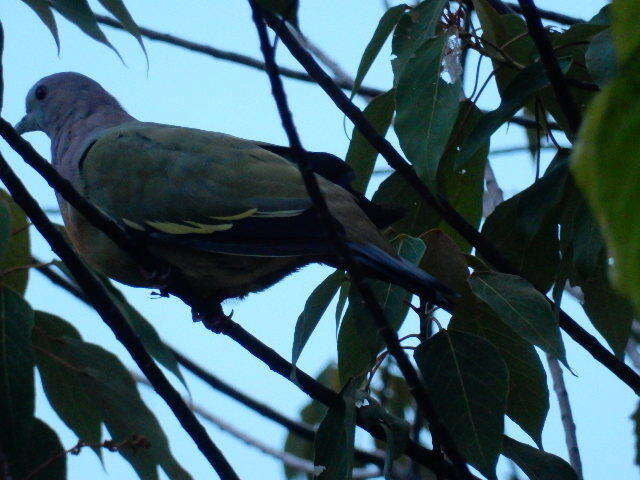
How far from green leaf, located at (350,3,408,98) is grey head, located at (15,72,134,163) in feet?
5.09

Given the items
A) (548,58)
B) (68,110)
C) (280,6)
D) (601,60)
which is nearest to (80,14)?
(280,6)

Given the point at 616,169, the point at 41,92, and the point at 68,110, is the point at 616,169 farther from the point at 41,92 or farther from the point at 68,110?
the point at 41,92

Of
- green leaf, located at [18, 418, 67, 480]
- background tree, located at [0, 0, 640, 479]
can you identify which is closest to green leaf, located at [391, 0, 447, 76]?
background tree, located at [0, 0, 640, 479]

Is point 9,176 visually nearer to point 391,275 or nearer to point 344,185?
point 391,275

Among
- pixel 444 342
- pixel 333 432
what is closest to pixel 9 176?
pixel 333 432

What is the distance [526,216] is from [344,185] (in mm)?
635

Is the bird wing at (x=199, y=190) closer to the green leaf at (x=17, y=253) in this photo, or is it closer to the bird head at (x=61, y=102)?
the green leaf at (x=17, y=253)

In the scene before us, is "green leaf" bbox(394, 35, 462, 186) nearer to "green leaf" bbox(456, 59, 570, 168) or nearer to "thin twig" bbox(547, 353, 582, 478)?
"green leaf" bbox(456, 59, 570, 168)

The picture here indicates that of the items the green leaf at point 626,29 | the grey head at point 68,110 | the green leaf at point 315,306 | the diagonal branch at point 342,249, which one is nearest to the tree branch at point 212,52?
the grey head at point 68,110

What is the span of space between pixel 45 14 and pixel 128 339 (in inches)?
33.9

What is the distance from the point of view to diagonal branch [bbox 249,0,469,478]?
1225 millimetres

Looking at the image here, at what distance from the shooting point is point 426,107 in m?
2.02

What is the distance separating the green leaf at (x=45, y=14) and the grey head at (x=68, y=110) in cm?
124

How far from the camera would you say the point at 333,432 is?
6.54 feet
